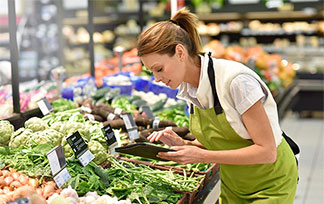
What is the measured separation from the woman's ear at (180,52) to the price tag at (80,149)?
0.70 m

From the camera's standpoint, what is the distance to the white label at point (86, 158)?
7.64ft

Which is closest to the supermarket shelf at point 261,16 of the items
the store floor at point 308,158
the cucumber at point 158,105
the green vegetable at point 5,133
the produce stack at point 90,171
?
the store floor at point 308,158

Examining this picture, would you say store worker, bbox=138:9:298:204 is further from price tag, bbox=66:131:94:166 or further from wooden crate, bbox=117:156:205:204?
price tag, bbox=66:131:94:166

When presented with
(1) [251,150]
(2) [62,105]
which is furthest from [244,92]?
(2) [62,105]

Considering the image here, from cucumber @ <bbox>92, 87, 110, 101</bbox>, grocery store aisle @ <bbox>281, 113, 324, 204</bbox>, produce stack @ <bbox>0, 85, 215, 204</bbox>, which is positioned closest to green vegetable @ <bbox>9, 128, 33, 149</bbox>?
produce stack @ <bbox>0, 85, 215, 204</bbox>

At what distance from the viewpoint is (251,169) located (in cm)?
222

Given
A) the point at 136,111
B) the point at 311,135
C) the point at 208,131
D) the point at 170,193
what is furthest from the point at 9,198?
the point at 311,135

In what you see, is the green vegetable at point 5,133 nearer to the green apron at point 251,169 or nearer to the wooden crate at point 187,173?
the wooden crate at point 187,173

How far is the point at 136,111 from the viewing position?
3984 mm

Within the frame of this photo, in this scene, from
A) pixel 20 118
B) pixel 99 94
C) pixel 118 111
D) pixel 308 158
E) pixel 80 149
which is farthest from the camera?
pixel 308 158

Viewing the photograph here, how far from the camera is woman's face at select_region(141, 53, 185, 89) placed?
80.9 inches

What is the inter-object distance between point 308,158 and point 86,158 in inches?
196

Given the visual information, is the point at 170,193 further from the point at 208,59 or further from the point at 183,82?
the point at 208,59

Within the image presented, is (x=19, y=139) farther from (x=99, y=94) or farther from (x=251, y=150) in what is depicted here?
(x=99, y=94)
